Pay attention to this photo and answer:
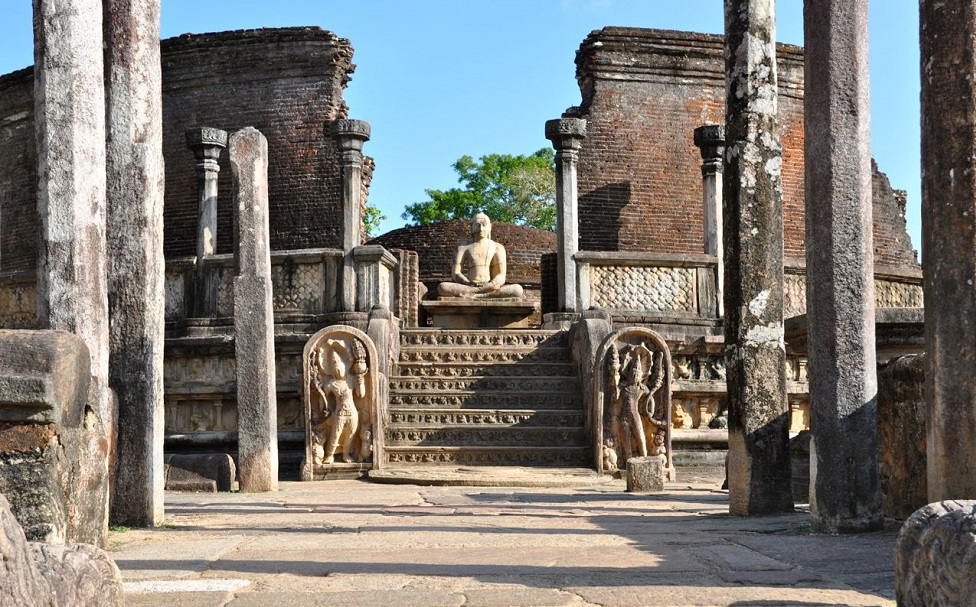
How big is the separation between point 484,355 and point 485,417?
1.24m

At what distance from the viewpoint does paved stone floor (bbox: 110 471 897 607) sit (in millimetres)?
4152

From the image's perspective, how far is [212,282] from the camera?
1466cm

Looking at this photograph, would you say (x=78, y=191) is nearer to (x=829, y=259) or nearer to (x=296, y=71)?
(x=829, y=259)

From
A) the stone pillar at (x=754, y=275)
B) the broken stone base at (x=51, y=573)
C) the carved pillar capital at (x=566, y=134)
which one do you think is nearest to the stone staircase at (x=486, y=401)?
the carved pillar capital at (x=566, y=134)

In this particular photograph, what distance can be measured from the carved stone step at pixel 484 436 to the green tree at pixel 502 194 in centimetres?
2914

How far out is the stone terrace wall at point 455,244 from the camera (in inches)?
912

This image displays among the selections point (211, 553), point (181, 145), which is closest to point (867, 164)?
point (211, 553)

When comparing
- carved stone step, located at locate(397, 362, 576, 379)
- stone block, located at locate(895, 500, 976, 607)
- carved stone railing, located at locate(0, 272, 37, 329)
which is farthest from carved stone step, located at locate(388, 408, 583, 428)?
stone block, located at locate(895, 500, 976, 607)

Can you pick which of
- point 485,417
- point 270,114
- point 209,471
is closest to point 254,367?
point 209,471

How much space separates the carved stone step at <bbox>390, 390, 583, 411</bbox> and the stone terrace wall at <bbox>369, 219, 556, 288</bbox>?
32.6ft

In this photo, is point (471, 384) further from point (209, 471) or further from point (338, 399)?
point (209, 471)

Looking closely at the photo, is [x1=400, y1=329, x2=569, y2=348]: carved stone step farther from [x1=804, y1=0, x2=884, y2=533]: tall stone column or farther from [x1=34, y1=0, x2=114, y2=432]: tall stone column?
[x1=34, y1=0, x2=114, y2=432]: tall stone column

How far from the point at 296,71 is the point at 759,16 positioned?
1447cm

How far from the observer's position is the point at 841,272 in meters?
6.14
